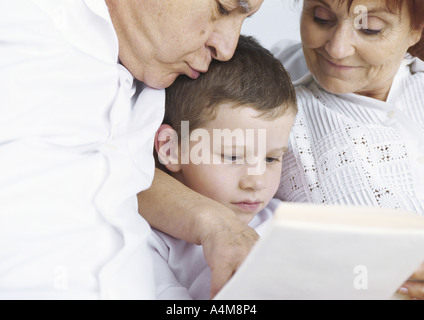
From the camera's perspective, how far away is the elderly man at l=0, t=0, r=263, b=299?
886mm

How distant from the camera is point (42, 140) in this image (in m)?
0.97

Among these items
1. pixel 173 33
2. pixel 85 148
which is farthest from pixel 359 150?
pixel 85 148

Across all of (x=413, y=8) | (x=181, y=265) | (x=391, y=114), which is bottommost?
(x=181, y=265)

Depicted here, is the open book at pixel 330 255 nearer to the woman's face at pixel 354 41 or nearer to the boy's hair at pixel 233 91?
the boy's hair at pixel 233 91

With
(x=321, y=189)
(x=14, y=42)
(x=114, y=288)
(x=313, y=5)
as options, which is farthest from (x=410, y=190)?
(x=14, y=42)

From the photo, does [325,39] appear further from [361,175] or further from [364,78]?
[361,175]

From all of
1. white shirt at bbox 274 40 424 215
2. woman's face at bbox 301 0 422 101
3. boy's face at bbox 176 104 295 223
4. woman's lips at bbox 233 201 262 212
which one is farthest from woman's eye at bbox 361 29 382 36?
woman's lips at bbox 233 201 262 212

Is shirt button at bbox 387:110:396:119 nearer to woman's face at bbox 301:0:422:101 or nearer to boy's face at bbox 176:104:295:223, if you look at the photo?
woman's face at bbox 301:0:422:101

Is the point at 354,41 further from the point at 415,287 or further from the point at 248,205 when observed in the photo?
the point at 415,287

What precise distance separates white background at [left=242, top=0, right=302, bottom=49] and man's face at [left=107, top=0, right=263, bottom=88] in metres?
1.10

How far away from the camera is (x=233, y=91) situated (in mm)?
1451

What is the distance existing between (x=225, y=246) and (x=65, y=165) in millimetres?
319

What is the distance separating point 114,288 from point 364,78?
1.05 m

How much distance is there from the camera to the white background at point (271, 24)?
8.05ft
